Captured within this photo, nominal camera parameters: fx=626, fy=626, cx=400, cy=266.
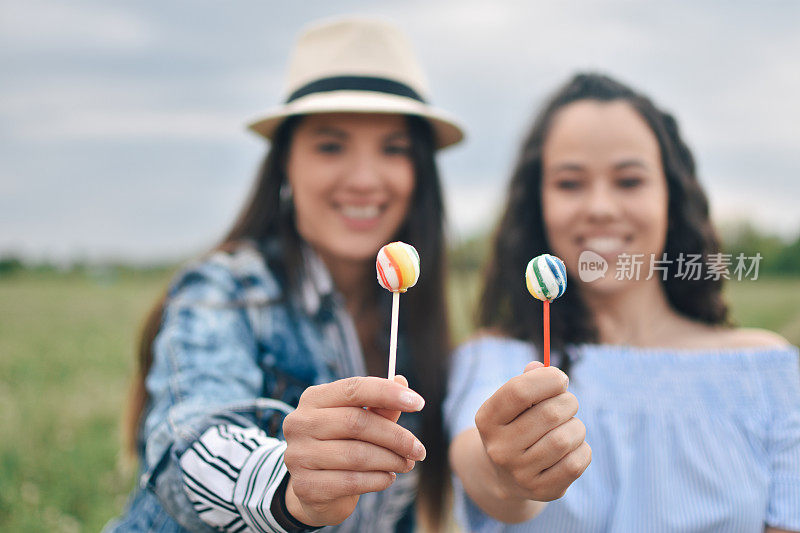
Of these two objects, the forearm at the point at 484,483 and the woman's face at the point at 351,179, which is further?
the woman's face at the point at 351,179

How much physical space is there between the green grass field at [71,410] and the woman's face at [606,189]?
57 cm

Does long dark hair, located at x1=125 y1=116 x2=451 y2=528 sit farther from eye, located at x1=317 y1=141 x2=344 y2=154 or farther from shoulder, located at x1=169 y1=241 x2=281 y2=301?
eye, located at x1=317 y1=141 x2=344 y2=154

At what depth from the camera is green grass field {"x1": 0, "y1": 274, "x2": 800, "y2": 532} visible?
3543 mm

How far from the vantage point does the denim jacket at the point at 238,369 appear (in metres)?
1.85

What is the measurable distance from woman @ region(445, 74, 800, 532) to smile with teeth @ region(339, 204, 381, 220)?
0.54m

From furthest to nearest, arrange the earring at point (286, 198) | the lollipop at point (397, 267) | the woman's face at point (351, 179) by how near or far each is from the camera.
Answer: the earring at point (286, 198) < the woman's face at point (351, 179) < the lollipop at point (397, 267)

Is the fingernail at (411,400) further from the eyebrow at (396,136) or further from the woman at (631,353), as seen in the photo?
the eyebrow at (396,136)

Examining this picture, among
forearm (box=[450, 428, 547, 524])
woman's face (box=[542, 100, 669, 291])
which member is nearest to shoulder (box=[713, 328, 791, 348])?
woman's face (box=[542, 100, 669, 291])

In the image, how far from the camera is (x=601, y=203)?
6.25 feet

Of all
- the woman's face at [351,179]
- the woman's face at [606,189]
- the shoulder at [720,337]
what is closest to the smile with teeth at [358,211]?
the woman's face at [351,179]

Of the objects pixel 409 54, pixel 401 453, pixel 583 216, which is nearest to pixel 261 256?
pixel 409 54

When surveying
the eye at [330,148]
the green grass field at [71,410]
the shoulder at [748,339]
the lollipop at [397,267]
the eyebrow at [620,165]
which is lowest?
the green grass field at [71,410]

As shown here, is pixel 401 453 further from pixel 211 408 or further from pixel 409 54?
pixel 409 54

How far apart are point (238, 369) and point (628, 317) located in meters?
1.43
